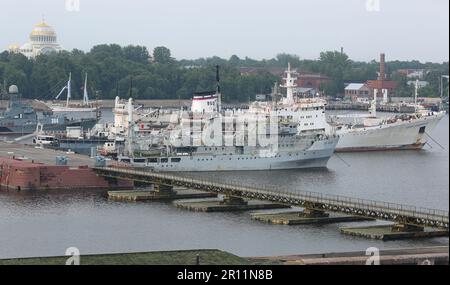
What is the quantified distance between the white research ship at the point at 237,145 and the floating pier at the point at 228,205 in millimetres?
10281

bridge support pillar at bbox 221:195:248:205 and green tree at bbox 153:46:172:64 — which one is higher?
green tree at bbox 153:46:172:64

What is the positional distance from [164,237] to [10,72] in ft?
228

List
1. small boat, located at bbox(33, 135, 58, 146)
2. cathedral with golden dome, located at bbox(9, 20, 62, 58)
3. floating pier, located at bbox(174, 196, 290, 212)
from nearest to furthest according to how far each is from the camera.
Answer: floating pier, located at bbox(174, 196, 290, 212) → small boat, located at bbox(33, 135, 58, 146) → cathedral with golden dome, located at bbox(9, 20, 62, 58)

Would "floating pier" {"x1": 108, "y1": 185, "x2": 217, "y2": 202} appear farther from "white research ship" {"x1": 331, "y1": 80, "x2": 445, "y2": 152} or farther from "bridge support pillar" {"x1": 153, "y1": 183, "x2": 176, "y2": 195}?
"white research ship" {"x1": 331, "y1": 80, "x2": 445, "y2": 152}

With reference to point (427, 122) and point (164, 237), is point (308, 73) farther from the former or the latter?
point (164, 237)

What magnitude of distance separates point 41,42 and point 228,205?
8516 centimetres

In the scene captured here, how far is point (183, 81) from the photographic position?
343 ft

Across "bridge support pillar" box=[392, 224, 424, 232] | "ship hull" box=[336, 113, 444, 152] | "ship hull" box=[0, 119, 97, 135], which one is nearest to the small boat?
"ship hull" box=[0, 119, 97, 135]

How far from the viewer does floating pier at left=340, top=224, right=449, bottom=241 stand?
29.3 metres

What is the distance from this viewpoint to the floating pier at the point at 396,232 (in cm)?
2933

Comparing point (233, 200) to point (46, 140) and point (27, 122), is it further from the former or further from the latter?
point (27, 122)

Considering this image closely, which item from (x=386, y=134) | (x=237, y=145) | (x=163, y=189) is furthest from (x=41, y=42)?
(x=163, y=189)

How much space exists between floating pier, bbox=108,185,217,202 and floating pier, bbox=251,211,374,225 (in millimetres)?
5280
